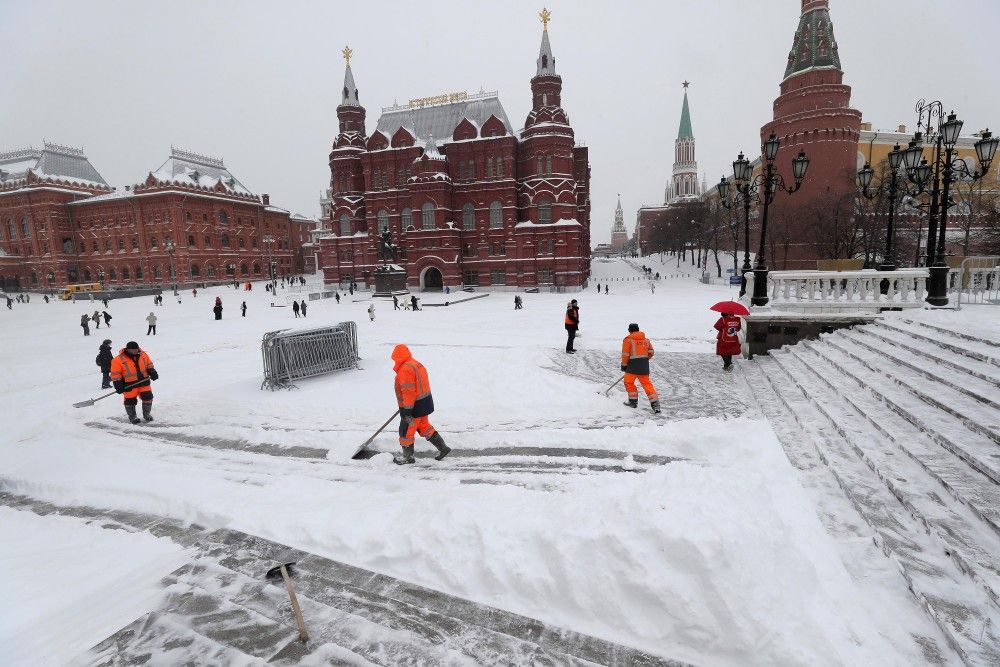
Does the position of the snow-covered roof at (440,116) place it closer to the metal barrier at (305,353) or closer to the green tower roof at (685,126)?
the metal barrier at (305,353)

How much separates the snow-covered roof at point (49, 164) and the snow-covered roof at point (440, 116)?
4617cm

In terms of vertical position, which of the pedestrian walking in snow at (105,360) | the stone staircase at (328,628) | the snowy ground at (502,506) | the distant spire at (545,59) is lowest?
the stone staircase at (328,628)

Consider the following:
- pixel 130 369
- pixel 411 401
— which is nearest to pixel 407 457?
pixel 411 401

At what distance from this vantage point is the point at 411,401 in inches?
245

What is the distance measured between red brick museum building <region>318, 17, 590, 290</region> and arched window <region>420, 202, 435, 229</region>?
0.10 metres

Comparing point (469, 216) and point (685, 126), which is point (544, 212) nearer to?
point (469, 216)

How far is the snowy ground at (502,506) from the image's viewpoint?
11.2 ft

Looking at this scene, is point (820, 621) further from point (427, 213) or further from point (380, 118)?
A: point (380, 118)

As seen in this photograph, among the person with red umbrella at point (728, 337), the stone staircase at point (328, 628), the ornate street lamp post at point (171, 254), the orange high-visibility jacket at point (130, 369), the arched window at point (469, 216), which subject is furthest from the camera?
the ornate street lamp post at point (171, 254)

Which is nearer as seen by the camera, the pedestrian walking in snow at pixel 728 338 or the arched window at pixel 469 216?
the pedestrian walking in snow at pixel 728 338

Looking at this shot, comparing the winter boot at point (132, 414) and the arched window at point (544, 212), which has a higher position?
the arched window at point (544, 212)

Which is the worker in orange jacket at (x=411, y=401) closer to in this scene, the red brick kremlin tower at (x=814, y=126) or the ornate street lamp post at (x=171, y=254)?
the red brick kremlin tower at (x=814, y=126)

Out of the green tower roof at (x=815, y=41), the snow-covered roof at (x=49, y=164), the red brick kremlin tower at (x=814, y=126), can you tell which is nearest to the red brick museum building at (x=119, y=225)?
the snow-covered roof at (x=49, y=164)

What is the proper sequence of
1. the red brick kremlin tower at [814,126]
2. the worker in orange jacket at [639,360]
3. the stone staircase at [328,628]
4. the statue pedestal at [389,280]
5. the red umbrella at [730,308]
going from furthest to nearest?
the red brick kremlin tower at [814,126], the statue pedestal at [389,280], the red umbrella at [730,308], the worker in orange jacket at [639,360], the stone staircase at [328,628]
